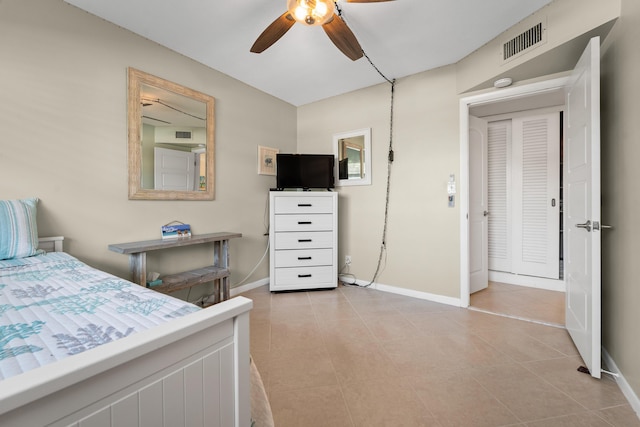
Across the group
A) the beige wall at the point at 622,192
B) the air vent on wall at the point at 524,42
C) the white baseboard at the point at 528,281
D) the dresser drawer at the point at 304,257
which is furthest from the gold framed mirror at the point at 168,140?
the white baseboard at the point at 528,281

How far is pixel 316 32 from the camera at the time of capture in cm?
219

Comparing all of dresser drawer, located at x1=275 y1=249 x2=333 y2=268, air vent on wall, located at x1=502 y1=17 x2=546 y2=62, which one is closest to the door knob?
air vent on wall, located at x1=502 y1=17 x2=546 y2=62

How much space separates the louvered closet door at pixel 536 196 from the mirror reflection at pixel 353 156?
6.51ft

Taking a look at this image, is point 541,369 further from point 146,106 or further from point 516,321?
point 146,106

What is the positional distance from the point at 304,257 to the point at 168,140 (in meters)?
1.85

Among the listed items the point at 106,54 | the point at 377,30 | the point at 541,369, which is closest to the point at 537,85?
the point at 377,30

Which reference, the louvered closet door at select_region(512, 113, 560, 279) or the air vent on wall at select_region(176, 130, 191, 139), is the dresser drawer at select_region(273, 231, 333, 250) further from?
the louvered closet door at select_region(512, 113, 560, 279)

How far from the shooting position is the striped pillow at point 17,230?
1.43m

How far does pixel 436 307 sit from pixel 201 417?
2.50 m

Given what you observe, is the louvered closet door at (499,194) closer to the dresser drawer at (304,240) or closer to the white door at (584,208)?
the white door at (584,208)

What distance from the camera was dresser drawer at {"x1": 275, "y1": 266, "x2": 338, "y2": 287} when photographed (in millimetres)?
3100

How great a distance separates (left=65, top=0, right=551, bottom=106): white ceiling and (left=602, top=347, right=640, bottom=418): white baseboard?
2355mm

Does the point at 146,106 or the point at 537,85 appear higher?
the point at 537,85

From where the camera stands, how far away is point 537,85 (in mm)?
2227
